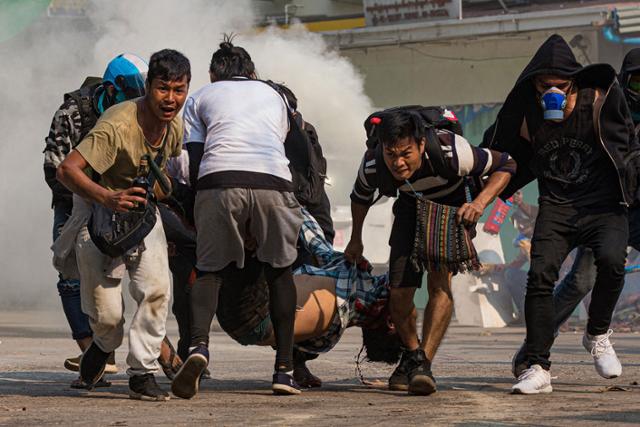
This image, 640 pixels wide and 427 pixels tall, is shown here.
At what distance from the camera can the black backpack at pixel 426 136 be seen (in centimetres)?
651

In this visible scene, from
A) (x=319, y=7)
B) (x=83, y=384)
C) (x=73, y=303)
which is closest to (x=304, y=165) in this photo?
(x=73, y=303)

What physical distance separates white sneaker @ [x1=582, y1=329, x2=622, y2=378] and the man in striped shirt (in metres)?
0.77

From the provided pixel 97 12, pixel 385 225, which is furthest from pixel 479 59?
pixel 97 12

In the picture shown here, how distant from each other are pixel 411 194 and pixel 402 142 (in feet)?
1.23

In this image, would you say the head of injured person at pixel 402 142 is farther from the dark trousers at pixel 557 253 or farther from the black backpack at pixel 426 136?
the dark trousers at pixel 557 253

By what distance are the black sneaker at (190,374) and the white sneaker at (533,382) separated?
1.52m

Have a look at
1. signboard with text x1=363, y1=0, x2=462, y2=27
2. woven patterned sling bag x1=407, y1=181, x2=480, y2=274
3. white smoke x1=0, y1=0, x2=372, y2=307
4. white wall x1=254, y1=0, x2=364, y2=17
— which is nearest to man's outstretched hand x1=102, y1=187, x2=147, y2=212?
woven patterned sling bag x1=407, y1=181, x2=480, y2=274

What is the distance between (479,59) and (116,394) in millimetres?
15836

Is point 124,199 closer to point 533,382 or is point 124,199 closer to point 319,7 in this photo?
point 533,382

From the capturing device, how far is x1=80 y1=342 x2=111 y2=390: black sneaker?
6.33 m

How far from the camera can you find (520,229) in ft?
59.8

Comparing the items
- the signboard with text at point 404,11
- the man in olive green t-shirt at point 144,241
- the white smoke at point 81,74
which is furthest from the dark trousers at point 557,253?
the signboard with text at point 404,11

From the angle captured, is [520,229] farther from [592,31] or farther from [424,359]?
[424,359]

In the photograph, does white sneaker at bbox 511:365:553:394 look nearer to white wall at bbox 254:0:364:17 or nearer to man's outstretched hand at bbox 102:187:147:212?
man's outstretched hand at bbox 102:187:147:212
